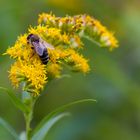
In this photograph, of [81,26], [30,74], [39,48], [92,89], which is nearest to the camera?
[30,74]

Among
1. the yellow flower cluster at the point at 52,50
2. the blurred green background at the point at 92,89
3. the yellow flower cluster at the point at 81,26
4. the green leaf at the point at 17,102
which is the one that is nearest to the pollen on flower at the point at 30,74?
the yellow flower cluster at the point at 52,50

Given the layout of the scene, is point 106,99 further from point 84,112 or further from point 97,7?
point 97,7

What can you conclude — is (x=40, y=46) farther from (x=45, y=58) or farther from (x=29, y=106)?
(x=29, y=106)

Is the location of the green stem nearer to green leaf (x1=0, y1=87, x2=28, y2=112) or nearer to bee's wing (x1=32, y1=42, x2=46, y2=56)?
green leaf (x1=0, y1=87, x2=28, y2=112)

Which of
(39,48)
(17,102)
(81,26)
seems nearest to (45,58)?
(39,48)

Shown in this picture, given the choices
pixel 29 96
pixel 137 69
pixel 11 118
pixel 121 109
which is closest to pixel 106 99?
pixel 121 109

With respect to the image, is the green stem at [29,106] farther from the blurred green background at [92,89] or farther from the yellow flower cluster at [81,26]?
the blurred green background at [92,89]

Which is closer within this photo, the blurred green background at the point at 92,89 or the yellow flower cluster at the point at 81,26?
the yellow flower cluster at the point at 81,26
